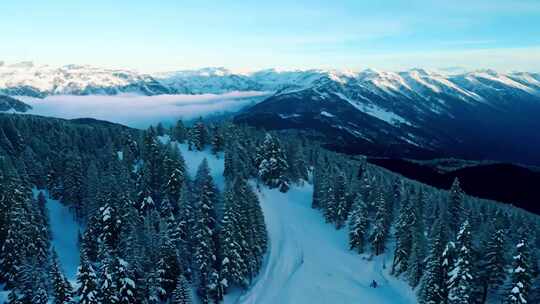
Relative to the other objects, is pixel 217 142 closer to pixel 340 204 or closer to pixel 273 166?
pixel 273 166

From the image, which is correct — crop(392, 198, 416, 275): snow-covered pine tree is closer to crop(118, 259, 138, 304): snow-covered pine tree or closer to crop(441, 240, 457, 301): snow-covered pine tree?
crop(441, 240, 457, 301): snow-covered pine tree

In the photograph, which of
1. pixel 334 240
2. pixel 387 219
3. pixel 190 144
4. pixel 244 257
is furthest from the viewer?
pixel 190 144

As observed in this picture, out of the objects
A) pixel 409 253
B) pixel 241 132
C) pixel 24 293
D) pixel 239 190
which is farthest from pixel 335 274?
pixel 241 132

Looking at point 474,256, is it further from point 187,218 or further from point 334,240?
point 187,218

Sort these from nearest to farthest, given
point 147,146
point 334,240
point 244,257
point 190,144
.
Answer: point 244,257
point 334,240
point 147,146
point 190,144

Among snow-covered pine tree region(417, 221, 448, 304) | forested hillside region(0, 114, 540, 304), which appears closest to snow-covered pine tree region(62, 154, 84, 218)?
forested hillside region(0, 114, 540, 304)

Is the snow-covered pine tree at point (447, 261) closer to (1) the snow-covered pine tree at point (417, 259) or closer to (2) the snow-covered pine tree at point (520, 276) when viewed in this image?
(2) the snow-covered pine tree at point (520, 276)
